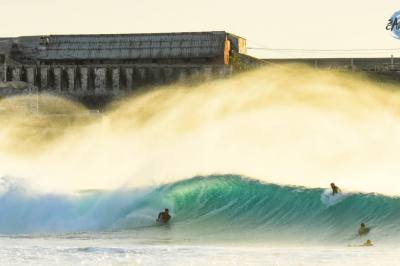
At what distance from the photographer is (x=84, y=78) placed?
72.2m

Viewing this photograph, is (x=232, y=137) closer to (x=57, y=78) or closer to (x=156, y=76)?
(x=156, y=76)

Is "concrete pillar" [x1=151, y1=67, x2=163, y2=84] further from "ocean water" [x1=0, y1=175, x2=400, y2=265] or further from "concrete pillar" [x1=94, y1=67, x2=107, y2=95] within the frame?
"ocean water" [x1=0, y1=175, x2=400, y2=265]

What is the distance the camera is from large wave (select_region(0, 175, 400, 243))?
1275 inches

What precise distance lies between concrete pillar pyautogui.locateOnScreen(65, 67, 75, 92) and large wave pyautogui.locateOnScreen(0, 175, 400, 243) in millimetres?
31171

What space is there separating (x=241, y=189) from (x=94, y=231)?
6.02m

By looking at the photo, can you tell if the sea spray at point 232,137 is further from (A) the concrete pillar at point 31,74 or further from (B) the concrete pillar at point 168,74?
(A) the concrete pillar at point 31,74

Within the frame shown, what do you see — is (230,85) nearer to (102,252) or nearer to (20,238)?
(20,238)

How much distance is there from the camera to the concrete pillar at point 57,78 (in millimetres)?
72250

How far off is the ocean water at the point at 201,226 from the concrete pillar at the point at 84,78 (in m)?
30.8

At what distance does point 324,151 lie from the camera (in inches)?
1817

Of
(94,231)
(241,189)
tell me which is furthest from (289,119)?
(94,231)

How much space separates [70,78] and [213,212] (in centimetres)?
3663

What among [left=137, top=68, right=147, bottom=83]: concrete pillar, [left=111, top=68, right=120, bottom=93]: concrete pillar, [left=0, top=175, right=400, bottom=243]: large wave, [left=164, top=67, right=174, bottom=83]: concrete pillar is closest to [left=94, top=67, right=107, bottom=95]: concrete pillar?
[left=111, top=68, right=120, bottom=93]: concrete pillar

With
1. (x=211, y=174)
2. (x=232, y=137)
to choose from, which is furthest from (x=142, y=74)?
(x=211, y=174)
